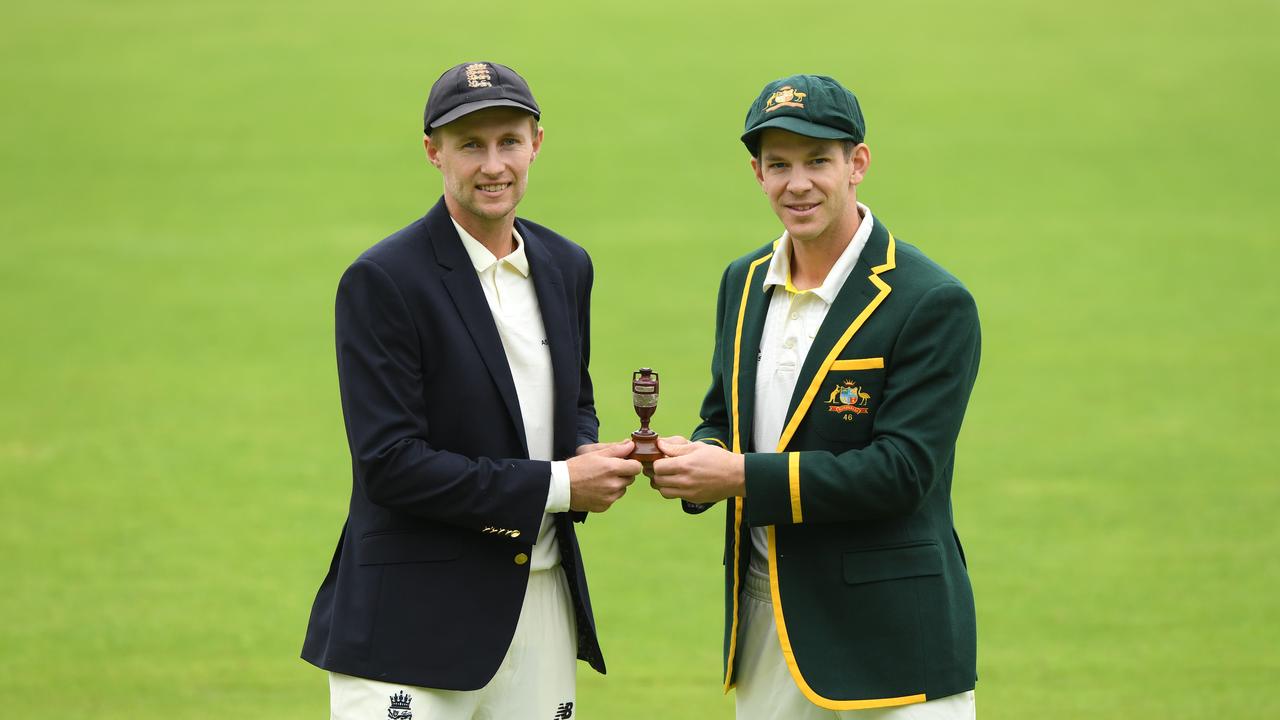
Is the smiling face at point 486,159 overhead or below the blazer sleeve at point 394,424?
overhead

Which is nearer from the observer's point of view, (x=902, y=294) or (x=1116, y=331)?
(x=902, y=294)

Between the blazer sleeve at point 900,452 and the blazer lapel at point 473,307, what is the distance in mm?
600

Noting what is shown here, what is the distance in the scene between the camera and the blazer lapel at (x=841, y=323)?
3715 millimetres

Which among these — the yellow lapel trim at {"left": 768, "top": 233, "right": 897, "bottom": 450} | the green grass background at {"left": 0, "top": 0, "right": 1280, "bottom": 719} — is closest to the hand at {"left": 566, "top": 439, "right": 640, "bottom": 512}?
the yellow lapel trim at {"left": 768, "top": 233, "right": 897, "bottom": 450}

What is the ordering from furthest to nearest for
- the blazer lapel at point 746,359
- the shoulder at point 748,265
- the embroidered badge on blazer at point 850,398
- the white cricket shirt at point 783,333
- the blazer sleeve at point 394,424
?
the shoulder at point 748,265 → the blazer lapel at point 746,359 → the white cricket shirt at point 783,333 → the embroidered badge on blazer at point 850,398 → the blazer sleeve at point 394,424

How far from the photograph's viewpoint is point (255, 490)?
33.8 feet

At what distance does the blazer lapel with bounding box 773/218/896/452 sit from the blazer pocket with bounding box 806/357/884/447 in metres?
0.02

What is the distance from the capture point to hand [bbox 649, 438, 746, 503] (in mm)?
3719

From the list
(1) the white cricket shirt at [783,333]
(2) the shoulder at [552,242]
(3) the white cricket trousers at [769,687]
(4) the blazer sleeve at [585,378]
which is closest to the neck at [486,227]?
(2) the shoulder at [552,242]

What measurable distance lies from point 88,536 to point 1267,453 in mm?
7862

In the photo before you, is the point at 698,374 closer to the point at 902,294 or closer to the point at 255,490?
the point at 255,490

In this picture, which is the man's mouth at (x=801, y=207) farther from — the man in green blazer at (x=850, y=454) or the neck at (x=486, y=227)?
the neck at (x=486, y=227)

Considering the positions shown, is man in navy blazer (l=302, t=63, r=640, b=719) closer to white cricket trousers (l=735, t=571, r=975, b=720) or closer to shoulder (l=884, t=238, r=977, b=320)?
white cricket trousers (l=735, t=571, r=975, b=720)

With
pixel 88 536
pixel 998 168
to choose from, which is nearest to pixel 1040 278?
pixel 998 168
